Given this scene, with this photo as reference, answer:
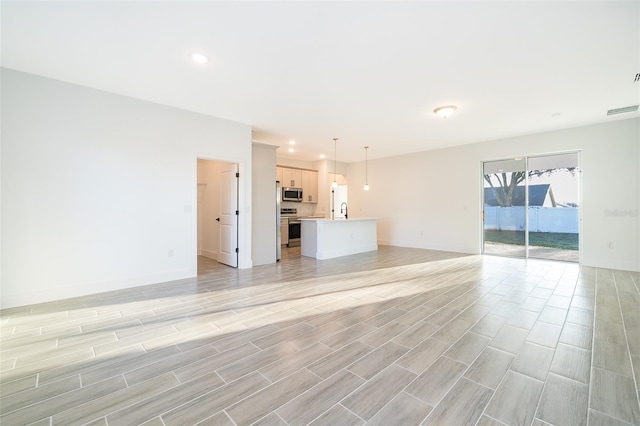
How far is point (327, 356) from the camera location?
215 cm

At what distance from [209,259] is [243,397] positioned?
525 centimetres

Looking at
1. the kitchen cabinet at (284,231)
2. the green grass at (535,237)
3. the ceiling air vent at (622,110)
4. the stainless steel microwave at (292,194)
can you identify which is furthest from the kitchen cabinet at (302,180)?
the ceiling air vent at (622,110)

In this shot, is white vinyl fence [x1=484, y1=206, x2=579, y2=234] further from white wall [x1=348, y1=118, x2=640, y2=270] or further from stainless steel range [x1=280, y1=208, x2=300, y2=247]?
stainless steel range [x1=280, y1=208, x2=300, y2=247]

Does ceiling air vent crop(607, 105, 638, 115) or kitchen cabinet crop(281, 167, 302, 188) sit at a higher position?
ceiling air vent crop(607, 105, 638, 115)

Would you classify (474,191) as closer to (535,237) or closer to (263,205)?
(535,237)

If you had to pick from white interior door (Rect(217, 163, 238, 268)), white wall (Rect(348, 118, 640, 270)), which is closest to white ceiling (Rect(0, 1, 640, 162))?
white wall (Rect(348, 118, 640, 270))

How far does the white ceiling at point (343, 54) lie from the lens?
2301mm

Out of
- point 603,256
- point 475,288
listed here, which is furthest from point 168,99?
point 603,256

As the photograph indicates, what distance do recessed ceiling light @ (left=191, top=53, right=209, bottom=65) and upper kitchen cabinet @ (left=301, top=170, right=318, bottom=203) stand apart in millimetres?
6277

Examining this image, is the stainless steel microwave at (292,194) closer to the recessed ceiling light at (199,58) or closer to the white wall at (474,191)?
the white wall at (474,191)

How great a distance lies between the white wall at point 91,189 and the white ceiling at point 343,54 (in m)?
0.32

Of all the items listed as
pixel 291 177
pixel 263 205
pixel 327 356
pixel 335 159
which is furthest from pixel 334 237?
pixel 327 356

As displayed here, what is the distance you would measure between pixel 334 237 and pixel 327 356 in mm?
4550

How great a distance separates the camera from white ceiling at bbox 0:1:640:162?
2.30 m
